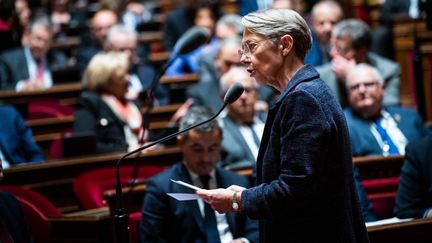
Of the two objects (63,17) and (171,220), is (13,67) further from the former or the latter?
(171,220)

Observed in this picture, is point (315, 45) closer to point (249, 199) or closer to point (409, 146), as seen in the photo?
point (409, 146)

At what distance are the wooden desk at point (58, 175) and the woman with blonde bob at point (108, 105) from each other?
1.55 feet

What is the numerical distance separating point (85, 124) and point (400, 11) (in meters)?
3.52

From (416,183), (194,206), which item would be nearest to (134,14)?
(194,206)

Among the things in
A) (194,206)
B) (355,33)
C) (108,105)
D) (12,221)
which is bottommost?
(194,206)

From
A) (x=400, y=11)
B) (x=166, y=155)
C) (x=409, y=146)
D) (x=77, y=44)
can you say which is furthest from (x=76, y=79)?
(x=409, y=146)

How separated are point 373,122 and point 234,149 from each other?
0.76m

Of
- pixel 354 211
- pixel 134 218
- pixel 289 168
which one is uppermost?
pixel 289 168

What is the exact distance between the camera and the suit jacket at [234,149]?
4266 mm

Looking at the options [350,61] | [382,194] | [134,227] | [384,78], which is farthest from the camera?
[384,78]

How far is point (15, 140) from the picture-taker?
470 cm

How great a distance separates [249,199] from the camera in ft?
7.06

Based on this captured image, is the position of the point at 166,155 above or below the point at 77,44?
below

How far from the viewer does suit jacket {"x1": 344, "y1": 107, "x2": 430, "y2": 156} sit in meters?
4.21
